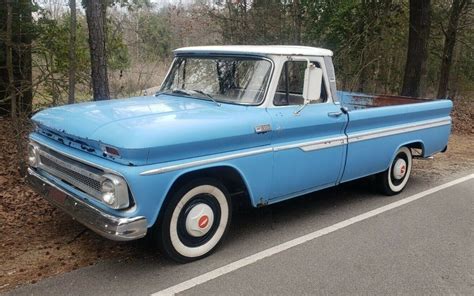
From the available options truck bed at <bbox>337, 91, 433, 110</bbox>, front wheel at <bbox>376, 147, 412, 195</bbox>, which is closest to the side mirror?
front wheel at <bbox>376, 147, 412, 195</bbox>

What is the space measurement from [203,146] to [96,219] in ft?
3.37

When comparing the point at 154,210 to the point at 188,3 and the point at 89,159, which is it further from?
the point at 188,3

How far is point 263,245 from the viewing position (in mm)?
4465

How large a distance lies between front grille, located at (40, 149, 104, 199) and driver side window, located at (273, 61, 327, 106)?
188 centimetres

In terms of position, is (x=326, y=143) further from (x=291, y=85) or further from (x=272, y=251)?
(x=272, y=251)

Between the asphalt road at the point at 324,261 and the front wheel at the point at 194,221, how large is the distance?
127 mm

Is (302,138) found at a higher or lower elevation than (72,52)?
lower

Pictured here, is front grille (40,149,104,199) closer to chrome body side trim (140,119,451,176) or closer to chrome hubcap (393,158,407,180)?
chrome body side trim (140,119,451,176)

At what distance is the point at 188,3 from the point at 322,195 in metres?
7.90

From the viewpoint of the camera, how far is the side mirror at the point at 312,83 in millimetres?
4655

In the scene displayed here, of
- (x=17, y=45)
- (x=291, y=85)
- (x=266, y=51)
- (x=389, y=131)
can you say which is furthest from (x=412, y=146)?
(x=17, y=45)

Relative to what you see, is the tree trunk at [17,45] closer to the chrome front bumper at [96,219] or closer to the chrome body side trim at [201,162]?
the chrome front bumper at [96,219]

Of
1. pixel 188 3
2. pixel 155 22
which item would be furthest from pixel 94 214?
pixel 188 3

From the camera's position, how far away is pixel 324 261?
4148 millimetres
